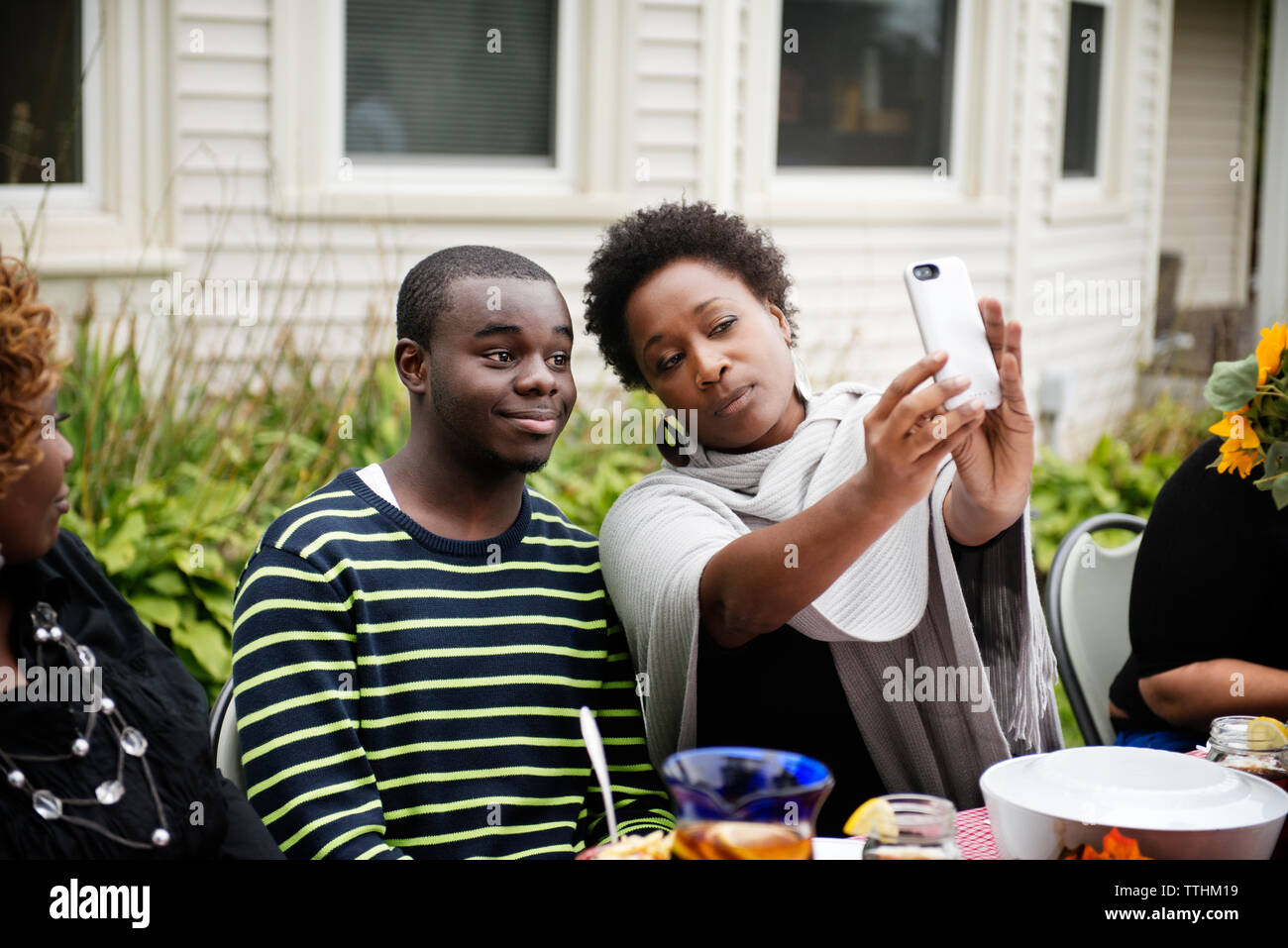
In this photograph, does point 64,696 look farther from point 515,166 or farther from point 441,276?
point 515,166

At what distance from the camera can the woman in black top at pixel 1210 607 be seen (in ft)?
7.98

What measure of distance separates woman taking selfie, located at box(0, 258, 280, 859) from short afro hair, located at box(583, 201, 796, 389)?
1.01 m

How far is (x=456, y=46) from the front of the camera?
605 cm

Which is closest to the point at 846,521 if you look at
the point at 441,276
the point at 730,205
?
the point at 441,276

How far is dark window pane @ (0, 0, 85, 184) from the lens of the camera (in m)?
5.20

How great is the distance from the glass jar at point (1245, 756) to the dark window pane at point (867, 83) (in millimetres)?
5835

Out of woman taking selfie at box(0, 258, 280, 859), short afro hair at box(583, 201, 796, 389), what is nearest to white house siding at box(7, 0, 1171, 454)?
short afro hair at box(583, 201, 796, 389)

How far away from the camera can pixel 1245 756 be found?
1746 mm

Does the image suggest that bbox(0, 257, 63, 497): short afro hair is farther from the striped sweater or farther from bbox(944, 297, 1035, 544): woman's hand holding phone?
bbox(944, 297, 1035, 544): woman's hand holding phone

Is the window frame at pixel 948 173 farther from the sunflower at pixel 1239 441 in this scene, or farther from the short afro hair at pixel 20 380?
the short afro hair at pixel 20 380

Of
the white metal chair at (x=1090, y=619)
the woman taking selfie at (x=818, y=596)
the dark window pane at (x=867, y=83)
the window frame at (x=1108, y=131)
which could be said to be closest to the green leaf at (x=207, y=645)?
the woman taking selfie at (x=818, y=596)
